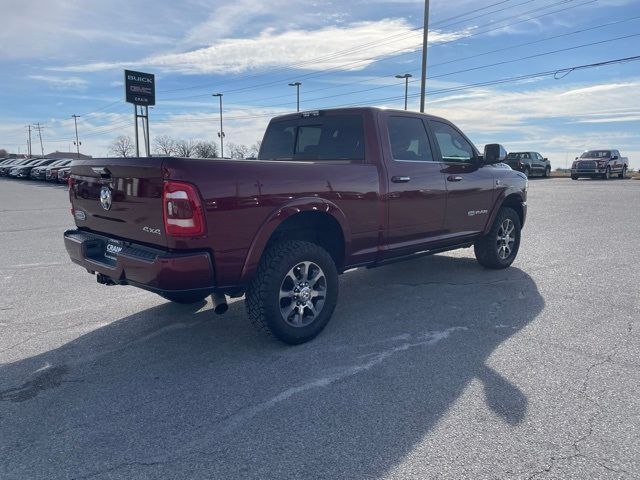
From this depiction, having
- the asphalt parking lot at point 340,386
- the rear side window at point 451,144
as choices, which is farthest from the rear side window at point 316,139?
→ the asphalt parking lot at point 340,386

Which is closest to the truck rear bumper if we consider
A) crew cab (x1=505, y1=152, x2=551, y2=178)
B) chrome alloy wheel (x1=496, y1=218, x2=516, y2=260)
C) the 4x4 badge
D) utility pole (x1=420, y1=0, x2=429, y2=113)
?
the 4x4 badge

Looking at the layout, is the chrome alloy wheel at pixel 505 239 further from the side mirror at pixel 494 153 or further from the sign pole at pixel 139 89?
the sign pole at pixel 139 89

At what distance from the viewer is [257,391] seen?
327cm

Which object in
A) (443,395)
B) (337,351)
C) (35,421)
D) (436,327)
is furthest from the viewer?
(436,327)

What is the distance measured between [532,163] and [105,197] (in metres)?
35.7

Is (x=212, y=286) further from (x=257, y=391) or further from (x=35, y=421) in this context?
(x=35, y=421)

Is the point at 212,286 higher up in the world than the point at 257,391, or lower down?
higher up

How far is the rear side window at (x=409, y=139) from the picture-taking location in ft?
16.0

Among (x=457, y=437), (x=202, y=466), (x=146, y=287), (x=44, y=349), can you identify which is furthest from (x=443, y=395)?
(x=44, y=349)

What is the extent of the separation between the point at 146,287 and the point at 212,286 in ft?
1.55

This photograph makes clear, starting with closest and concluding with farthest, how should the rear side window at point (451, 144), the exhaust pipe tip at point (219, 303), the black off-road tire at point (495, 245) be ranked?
the exhaust pipe tip at point (219, 303), the rear side window at point (451, 144), the black off-road tire at point (495, 245)

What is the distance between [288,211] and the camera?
149 inches

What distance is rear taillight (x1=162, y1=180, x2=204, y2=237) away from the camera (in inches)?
128

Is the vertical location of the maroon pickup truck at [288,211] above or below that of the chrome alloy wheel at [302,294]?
above
